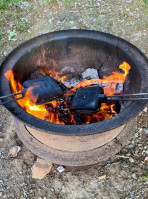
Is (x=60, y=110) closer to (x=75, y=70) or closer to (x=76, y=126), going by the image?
(x=76, y=126)

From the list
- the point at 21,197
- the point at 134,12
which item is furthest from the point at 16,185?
the point at 134,12

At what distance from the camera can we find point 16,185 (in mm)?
2799

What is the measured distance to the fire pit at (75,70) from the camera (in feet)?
6.76

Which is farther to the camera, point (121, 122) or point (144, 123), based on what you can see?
point (144, 123)

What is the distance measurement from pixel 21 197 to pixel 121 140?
4.56ft

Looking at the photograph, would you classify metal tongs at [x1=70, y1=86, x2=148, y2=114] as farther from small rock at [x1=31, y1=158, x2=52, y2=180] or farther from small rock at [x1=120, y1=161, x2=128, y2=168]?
small rock at [x1=120, y1=161, x2=128, y2=168]

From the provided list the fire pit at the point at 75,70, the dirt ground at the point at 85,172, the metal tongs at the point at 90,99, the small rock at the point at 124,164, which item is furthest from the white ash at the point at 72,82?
the small rock at the point at 124,164

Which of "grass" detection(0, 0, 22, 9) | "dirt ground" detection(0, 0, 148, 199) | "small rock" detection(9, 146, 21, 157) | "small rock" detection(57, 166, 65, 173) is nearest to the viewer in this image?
"dirt ground" detection(0, 0, 148, 199)

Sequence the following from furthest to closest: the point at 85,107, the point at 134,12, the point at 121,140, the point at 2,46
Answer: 1. the point at 134,12
2. the point at 2,46
3. the point at 121,140
4. the point at 85,107

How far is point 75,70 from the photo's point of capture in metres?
3.33

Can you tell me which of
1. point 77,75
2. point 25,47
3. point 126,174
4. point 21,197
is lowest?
point 21,197

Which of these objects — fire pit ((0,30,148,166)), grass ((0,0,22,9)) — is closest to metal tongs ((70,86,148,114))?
fire pit ((0,30,148,166))

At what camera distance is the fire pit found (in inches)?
81.1

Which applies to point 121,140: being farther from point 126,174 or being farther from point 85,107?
point 85,107
